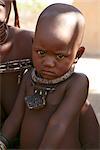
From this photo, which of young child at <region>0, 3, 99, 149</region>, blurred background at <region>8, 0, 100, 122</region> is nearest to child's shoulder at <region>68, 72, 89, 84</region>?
young child at <region>0, 3, 99, 149</region>

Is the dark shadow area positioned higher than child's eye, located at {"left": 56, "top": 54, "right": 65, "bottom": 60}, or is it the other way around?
child's eye, located at {"left": 56, "top": 54, "right": 65, "bottom": 60}

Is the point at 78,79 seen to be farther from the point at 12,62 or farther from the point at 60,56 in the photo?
the point at 12,62

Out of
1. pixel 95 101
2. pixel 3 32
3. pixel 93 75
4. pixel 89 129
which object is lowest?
pixel 93 75

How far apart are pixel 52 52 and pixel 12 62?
16.3 inches

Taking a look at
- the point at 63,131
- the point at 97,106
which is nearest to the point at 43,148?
the point at 63,131

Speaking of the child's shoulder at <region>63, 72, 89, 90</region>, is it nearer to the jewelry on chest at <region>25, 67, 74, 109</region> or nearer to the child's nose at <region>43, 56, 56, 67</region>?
the jewelry on chest at <region>25, 67, 74, 109</region>

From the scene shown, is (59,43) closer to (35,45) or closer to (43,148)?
(35,45)

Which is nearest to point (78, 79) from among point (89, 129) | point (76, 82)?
point (76, 82)

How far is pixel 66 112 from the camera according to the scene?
4.98 ft

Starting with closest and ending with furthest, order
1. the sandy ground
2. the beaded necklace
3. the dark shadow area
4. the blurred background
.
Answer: the beaded necklace → the dark shadow area → the sandy ground → the blurred background

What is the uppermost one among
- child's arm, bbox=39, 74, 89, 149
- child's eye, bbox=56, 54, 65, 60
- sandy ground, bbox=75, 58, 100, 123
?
child's eye, bbox=56, 54, 65, 60

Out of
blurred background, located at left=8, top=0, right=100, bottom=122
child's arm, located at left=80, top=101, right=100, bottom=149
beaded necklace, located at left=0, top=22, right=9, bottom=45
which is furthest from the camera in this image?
blurred background, located at left=8, top=0, right=100, bottom=122

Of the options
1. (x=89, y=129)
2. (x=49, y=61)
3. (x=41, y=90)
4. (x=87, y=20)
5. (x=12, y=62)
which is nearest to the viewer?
(x=49, y=61)

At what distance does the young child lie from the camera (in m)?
1.50
